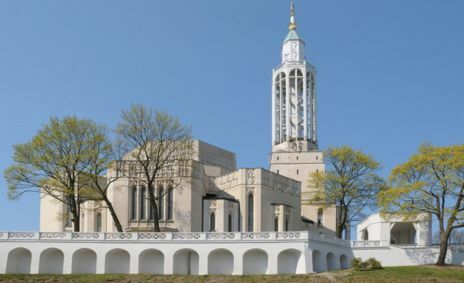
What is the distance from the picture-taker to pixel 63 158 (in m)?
59.5

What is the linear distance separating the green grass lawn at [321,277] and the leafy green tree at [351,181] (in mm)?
16508

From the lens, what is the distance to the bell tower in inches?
3506

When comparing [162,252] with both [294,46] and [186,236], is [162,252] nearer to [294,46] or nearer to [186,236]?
[186,236]

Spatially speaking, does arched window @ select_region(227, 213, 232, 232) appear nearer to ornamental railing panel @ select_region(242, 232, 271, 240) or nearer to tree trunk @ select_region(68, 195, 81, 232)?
ornamental railing panel @ select_region(242, 232, 271, 240)

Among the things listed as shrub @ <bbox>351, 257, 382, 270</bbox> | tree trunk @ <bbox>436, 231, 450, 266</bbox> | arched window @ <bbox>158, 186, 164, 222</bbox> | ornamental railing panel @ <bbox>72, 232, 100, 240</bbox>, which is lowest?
shrub @ <bbox>351, 257, 382, 270</bbox>

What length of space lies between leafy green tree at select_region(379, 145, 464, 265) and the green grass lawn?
4.21 m

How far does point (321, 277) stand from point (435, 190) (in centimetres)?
1327

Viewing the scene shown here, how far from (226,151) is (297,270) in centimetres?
3093

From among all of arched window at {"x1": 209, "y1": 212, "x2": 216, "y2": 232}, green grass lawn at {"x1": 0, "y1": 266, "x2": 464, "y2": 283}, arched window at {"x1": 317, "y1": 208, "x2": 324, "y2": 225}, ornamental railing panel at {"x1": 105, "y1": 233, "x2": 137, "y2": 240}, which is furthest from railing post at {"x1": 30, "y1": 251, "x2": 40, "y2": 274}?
arched window at {"x1": 317, "y1": 208, "x2": 324, "y2": 225}

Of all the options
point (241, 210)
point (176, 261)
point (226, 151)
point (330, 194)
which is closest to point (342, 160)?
point (330, 194)

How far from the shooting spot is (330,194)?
70812 millimetres

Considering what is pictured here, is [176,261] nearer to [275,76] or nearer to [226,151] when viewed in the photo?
[226,151]

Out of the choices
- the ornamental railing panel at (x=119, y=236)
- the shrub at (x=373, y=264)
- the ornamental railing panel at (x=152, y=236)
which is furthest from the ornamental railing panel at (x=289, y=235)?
the ornamental railing panel at (x=119, y=236)

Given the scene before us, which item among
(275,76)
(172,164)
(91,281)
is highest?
(275,76)
